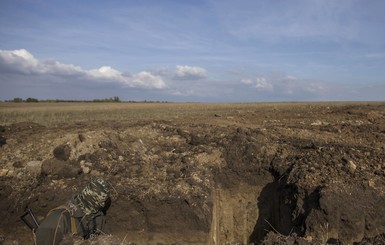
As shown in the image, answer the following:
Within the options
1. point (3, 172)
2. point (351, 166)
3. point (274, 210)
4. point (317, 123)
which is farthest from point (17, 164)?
point (317, 123)

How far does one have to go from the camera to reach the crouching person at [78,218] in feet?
17.5

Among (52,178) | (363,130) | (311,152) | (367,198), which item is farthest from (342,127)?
(52,178)

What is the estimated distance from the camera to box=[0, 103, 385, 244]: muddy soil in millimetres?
6543

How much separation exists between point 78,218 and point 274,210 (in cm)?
391

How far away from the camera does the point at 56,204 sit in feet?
24.4

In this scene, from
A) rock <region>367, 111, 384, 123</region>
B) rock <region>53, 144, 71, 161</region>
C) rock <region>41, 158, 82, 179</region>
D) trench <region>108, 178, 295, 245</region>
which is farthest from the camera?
rock <region>367, 111, 384, 123</region>

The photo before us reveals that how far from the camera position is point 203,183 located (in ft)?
25.9

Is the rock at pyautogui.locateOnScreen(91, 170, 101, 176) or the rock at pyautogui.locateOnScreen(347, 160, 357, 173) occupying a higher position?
the rock at pyautogui.locateOnScreen(347, 160, 357, 173)

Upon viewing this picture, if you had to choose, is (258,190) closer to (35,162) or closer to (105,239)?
(105,239)

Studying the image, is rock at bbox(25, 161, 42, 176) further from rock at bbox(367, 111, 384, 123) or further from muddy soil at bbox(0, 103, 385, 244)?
rock at bbox(367, 111, 384, 123)

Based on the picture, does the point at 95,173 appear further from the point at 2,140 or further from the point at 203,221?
the point at 2,140

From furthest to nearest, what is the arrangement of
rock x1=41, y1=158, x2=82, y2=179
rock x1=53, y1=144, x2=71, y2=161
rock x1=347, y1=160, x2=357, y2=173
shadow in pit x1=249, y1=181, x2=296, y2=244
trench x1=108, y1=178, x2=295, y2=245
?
1. rock x1=53, y1=144, x2=71, y2=161
2. rock x1=41, y1=158, x2=82, y2=179
3. trench x1=108, y1=178, x2=295, y2=245
4. shadow in pit x1=249, y1=181, x2=296, y2=244
5. rock x1=347, y1=160, x2=357, y2=173

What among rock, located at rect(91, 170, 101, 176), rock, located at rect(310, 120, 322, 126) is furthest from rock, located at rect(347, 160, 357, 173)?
rock, located at rect(310, 120, 322, 126)

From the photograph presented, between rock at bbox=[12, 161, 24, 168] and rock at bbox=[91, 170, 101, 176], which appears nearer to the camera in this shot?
rock at bbox=[91, 170, 101, 176]
